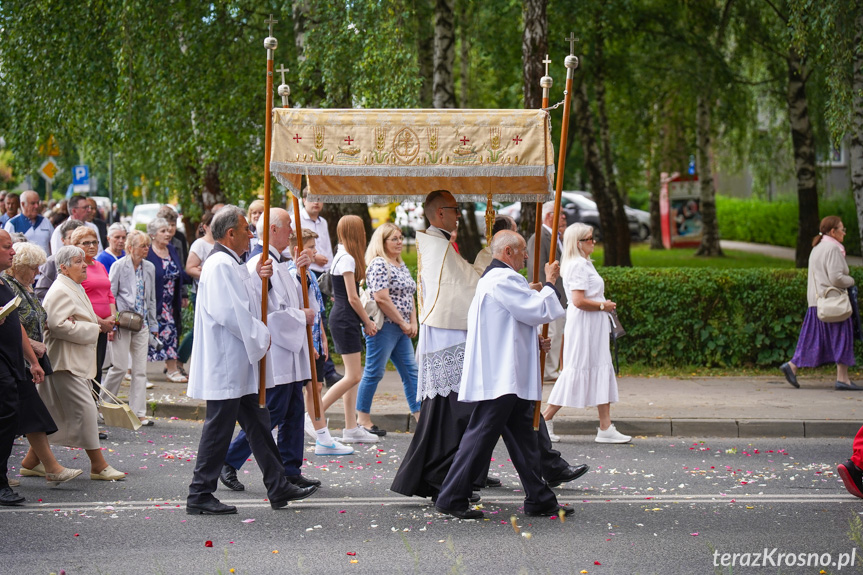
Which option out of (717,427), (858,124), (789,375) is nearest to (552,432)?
(717,427)

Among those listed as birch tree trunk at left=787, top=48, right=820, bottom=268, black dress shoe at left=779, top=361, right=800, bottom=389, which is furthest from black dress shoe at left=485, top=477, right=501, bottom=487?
birch tree trunk at left=787, top=48, right=820, bottom=268

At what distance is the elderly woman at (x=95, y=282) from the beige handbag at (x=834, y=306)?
7276 millimetres

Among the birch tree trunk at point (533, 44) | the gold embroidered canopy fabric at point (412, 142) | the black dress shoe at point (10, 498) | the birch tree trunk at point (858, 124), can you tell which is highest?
the birch tree trunk at point (533, 44)

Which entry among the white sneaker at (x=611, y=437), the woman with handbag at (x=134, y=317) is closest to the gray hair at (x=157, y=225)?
the woman with handbag at (x=134, y=317)

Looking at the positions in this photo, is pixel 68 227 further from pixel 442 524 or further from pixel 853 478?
pixel 853 478

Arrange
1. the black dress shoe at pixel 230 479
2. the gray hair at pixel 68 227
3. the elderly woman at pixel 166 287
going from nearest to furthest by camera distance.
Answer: the black dress shoe at pixel 230 479, the gray hair at pixel 68 227, the elderly woman at pixel 166 287

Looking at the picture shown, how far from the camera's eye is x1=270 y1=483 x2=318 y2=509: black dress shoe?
6.76 metres

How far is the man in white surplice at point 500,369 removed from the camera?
249 inches

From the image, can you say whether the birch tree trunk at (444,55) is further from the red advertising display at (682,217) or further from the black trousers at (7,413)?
the red advertising display at (682,217)

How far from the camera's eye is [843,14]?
11.4 meters

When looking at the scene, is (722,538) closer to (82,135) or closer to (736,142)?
(82,135)

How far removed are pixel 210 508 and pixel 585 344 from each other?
378cm

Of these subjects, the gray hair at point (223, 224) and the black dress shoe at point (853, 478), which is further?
the black dress shoe at point (853, 478)

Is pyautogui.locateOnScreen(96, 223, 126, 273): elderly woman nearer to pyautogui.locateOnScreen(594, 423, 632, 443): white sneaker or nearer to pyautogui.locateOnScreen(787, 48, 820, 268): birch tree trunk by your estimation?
pyautogui.locateOnScreen(594, 423, 632, 443): white sneaker
